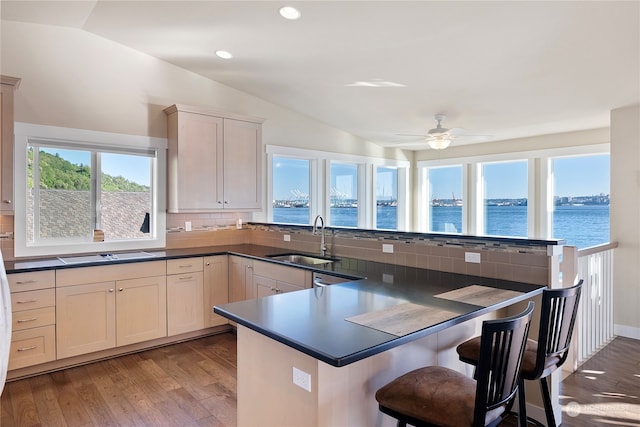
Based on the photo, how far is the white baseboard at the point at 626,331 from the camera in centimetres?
413

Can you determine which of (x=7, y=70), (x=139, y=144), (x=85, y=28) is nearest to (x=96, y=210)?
Result: (x=139, y=144)

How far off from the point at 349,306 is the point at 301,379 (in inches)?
19.4

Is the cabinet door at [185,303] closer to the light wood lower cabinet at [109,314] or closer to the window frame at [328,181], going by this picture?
the light wood lower cabinet at [109,314]

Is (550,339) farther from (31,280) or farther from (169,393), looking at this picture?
(31,280)

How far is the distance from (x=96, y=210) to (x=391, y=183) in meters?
4.83

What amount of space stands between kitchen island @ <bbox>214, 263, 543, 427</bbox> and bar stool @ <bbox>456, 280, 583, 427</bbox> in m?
0.24

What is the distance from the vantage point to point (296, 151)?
18.5 ft

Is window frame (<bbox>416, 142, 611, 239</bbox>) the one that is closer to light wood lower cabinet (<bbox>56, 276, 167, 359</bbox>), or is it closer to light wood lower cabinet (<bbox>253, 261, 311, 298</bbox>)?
light wood lower cabinet (<bbox>253, 261, 311, 298</bbox>)

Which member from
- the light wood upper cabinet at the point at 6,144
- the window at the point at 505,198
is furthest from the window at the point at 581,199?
the light wood upper cabinet at the point at 6,144

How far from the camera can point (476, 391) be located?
1.46 metres

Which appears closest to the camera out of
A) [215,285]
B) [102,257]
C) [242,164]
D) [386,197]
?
[102,257]

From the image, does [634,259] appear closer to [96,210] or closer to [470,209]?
[470,209]

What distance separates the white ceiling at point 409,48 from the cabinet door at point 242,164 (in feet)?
1.90

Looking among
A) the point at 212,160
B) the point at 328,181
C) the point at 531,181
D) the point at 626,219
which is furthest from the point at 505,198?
the point at 212,160
